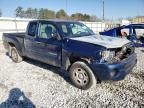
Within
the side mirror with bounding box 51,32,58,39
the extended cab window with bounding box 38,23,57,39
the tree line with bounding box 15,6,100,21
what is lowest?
the side mirror with bounding box 51,32,58,39

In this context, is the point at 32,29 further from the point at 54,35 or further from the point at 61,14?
the point at 61,14

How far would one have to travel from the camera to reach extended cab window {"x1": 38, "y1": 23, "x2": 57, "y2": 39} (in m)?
5.83

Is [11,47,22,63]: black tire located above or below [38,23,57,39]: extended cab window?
below

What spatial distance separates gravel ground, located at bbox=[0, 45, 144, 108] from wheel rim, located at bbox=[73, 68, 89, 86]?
213 millimetres

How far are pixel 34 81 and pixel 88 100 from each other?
1.99 m

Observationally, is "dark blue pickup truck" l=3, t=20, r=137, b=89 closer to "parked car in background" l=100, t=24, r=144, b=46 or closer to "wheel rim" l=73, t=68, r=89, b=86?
"wheel rim" l=73, t=68, r=89, b=86

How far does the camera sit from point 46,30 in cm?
611

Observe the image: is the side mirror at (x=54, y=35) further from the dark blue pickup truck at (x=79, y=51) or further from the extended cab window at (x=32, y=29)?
the extended cab window at (x=32, y=29)

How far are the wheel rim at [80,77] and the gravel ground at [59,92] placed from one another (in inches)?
8.4

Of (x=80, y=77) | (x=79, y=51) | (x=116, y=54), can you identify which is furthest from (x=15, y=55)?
(x=116, y=54)

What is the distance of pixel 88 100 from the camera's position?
4418mm

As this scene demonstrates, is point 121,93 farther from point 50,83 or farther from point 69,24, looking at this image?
point 69,24

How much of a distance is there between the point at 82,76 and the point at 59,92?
73 centimetres

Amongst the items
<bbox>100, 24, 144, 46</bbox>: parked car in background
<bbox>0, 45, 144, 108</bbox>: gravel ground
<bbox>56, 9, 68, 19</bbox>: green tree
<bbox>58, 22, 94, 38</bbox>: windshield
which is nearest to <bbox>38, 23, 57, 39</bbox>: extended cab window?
<bbox>58, 22, 94, 38</bbox>: windshield
